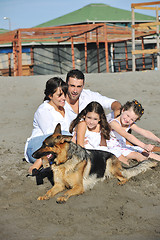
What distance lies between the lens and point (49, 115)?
202 inches

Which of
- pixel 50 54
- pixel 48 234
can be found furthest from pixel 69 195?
pixel 50 54

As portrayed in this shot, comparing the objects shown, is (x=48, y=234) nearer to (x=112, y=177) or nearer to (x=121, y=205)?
(x=121, y=205)

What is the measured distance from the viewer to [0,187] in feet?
14.9

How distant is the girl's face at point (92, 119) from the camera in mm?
4941

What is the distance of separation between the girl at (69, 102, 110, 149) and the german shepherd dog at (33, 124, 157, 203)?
1.54 ft

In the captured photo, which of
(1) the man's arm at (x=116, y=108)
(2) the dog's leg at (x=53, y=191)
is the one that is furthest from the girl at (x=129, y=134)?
(2) the dog's leg at (x=53, y=191)

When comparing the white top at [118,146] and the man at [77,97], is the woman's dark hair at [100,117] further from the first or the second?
the man at [77,97]

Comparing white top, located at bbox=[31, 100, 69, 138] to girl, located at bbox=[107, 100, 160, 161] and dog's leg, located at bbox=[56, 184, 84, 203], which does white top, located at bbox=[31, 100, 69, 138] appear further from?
dog's leg, located at bbox=[56, 184, 84, 203]

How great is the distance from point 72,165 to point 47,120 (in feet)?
3.72

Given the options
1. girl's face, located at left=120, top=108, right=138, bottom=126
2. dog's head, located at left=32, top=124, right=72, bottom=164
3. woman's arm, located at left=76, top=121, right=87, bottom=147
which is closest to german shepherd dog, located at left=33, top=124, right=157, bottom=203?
dog's head, located at left=32, top=124, right=72, bottom=164

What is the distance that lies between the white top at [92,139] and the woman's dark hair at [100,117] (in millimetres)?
112

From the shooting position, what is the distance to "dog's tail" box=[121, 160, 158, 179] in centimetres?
480

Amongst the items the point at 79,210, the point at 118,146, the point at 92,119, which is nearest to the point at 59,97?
the point at 92,119

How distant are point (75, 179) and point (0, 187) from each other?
110 cm
